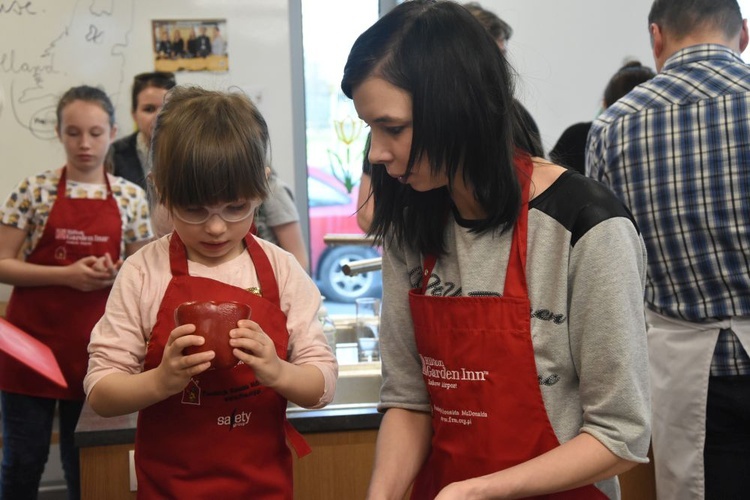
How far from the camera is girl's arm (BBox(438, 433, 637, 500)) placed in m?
1.00

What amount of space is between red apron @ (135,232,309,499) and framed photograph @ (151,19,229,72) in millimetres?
2249

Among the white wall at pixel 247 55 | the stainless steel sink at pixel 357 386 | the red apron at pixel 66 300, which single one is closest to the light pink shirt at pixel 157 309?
the stainless steel sink at pixel 357 386

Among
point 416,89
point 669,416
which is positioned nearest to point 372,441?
point 669,416

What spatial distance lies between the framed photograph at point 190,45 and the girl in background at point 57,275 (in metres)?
1.02

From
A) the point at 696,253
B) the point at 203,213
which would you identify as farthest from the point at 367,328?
the point at 203,213

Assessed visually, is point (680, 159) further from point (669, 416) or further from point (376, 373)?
point (376, 373)

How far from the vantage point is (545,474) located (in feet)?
3.30

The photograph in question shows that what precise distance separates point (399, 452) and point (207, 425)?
277mm

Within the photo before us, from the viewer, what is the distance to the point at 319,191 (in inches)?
148

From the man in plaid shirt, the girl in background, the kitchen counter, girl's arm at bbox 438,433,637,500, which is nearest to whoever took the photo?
girl's arm at bbox 438,433,637,500

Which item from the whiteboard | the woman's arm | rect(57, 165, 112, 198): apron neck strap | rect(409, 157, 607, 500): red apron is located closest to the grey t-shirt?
rect(409, 157, 607, 500): red apron

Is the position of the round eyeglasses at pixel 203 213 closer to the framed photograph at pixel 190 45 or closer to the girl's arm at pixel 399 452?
the girl's arm at pixel 399 452

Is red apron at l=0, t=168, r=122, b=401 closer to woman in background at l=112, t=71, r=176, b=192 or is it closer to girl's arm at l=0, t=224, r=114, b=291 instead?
girl's arm at l=0, t=224, r=114, b=291

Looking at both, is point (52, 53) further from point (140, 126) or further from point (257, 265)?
point (257, 265)
